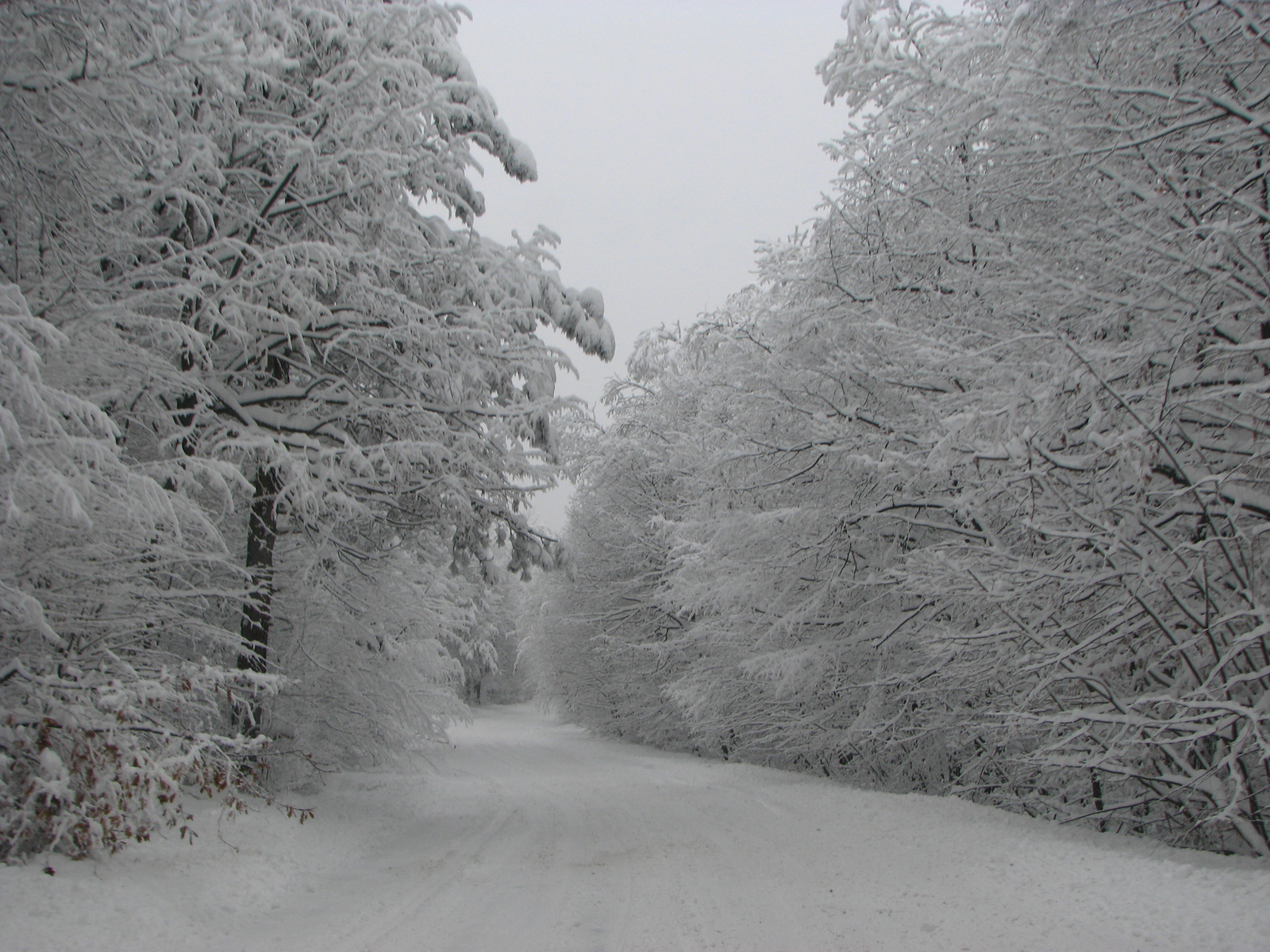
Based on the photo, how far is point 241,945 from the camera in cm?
486

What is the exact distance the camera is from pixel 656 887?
6.19 metres

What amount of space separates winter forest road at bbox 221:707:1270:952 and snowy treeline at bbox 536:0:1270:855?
0.75m

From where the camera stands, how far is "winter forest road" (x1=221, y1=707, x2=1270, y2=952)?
4.47 meters

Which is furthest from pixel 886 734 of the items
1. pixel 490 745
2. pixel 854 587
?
pixel 490 745

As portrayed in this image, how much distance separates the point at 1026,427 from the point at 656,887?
14.6 feet

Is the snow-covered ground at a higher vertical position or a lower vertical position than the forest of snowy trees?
lower

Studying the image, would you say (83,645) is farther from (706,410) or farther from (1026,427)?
(706,410)

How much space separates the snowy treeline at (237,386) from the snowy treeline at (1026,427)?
3446 millimetres

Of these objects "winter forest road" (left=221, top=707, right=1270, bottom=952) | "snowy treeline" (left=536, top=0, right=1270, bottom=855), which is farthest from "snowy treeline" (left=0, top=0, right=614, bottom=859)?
"snowy treeline" (left=536, top=0, right=1270, bottom=855)

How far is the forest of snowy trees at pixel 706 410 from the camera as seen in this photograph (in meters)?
5.05

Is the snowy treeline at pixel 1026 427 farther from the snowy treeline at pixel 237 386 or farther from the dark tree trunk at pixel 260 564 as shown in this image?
the dark tree trunk at pixel 260 564

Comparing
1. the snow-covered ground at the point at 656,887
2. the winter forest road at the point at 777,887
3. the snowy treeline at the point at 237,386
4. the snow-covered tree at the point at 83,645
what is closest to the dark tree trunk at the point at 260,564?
the snowy treeline at the point at 237,386

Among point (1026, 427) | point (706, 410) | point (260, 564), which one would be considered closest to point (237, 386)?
point (260, 564)

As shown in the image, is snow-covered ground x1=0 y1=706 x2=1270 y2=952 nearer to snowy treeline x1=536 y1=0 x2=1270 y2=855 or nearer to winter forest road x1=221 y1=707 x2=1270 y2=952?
winter forest road x1=221 y1=707 x2=1270 y2=952
